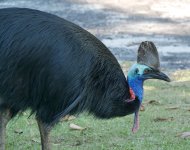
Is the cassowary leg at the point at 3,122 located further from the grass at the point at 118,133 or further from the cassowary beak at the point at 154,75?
the cassowary beak at the point at 154,75

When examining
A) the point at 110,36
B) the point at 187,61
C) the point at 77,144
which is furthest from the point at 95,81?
the point at 110,36

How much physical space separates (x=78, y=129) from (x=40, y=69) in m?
1.59

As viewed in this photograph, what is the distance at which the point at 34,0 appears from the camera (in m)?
17.8

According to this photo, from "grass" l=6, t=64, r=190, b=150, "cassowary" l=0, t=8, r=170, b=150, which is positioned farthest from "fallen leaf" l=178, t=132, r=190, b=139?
"cassowary" l=0, t=8, r=170, b=150

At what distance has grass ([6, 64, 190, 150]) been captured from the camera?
6785 millimetres

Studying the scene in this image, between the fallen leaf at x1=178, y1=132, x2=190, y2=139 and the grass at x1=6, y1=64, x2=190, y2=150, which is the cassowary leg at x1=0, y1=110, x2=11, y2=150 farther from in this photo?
the fallen leaf at x1=178, y1=132, x2=190, y2=139

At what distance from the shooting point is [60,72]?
582 cm

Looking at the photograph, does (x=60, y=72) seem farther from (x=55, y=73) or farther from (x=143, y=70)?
(x=143, y=70)

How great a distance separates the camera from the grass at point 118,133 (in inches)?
267

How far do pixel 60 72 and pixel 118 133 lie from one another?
1.58 meters

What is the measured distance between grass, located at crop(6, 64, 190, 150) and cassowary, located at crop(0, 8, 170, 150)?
38cm

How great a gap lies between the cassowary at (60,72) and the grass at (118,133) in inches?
15.0

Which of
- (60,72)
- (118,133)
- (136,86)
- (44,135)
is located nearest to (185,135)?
(118,133)

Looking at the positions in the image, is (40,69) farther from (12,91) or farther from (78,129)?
(78,129)
